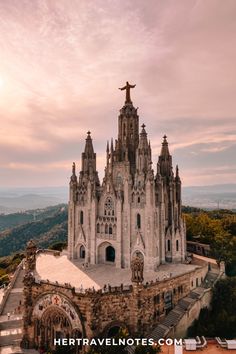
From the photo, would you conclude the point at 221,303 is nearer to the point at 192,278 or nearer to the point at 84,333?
the point at 192,278

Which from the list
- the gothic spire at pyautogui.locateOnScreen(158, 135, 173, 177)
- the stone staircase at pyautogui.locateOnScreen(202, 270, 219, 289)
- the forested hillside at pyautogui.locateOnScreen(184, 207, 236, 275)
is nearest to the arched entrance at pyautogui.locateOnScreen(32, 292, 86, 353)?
the stone staircase at pyautogui.locateOnScreen(202, 270, 219, 289)

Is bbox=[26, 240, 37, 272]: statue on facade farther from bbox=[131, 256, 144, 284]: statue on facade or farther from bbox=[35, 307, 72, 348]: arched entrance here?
bbox=[131, 256, 144, 284]: statue on facade

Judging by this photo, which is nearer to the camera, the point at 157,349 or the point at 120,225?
the point at 157,349

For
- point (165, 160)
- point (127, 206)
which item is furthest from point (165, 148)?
point (127, 206)

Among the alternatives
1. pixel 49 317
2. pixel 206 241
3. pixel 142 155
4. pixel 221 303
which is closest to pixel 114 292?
pixel 49 317

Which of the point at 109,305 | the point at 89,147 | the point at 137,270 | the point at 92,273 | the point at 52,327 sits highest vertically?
the point at 89,147

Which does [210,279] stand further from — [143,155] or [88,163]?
[88,163]

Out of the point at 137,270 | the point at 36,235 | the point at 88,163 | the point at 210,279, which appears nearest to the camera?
the point at 137,270

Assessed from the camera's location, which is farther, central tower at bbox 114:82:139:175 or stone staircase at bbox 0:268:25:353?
central tower at bbox 114:82:139:175

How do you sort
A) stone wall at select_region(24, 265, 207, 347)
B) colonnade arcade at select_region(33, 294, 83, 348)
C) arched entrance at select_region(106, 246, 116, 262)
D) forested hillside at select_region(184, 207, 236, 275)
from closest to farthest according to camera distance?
stone wall at select_region(24, 265, 207, 347) → colonnade arcade at select_region(33, 294, 83, 348) → arched entrance at select_region(106, 246, 116, 262) → forested hillside at select_region(184, 207, 236, 275)
